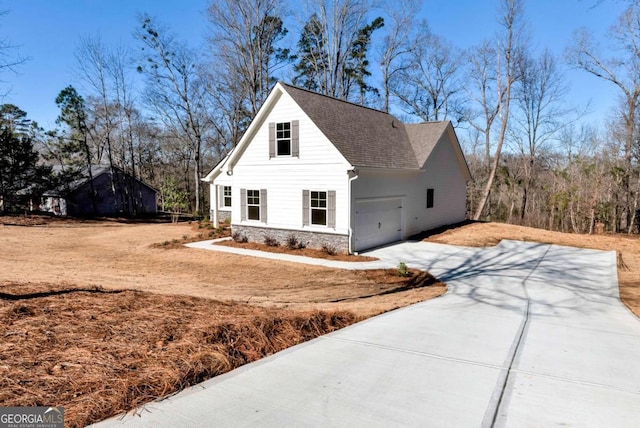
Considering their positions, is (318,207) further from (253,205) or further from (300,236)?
(253,205)

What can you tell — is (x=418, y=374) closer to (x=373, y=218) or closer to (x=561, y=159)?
(x=373, y=218)

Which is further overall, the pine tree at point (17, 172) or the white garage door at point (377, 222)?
the pine tree at point (17, 172)

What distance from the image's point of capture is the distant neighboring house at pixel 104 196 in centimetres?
3303

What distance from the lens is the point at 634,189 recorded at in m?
26.1

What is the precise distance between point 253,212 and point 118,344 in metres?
12.9

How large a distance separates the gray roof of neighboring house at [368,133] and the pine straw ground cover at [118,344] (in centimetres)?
970

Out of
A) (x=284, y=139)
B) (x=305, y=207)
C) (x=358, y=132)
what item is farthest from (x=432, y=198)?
(x=284, y=139)

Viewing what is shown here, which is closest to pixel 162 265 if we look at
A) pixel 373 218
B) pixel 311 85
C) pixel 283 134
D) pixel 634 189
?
pixel 283 134

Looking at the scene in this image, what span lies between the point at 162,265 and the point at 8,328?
8901 mm

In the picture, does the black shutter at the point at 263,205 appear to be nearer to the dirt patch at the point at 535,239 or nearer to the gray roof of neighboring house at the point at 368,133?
the gray roof of neighboring house at the point at 368,133

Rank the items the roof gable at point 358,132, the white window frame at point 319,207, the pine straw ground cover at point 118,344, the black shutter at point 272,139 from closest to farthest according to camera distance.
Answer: the pine straw ground cover at point 118,344 < the white window frame at point 319,207 < the roof gable at point 358,132 < the black shutter at point 272,139

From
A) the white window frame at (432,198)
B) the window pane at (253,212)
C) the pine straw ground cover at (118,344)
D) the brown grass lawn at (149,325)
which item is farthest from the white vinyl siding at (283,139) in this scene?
the pine straw ground cover at (118,344)

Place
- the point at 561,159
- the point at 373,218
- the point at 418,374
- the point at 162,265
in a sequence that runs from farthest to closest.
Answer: the point at 561,159 < the point at 373,218 < the point at 162,265 < the point at 418,374

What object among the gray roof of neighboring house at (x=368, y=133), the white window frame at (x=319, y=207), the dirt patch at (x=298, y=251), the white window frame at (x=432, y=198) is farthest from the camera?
the white window frame at (x=432, y=198)
